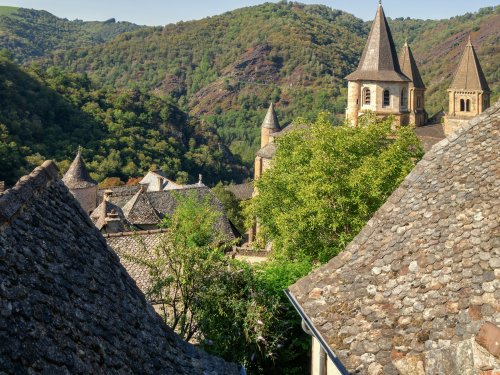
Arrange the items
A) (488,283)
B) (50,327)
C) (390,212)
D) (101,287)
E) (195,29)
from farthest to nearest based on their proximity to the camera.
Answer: (195,29), (390,212), (488,283), (101,287), (50,327)

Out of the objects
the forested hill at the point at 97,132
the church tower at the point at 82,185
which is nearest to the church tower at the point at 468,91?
the church tower at the point at 82,185

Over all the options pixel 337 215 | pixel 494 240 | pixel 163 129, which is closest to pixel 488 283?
pixel 494 240

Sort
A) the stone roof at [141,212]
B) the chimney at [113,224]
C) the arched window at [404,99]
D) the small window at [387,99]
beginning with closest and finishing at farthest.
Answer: the chimney at [113,224], the stone roof at [141,212], the small window at [387,99], the arched window at [404,99]

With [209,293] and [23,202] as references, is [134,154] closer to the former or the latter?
[209,293]

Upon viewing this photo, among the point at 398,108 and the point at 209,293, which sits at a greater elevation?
the point at 398,108

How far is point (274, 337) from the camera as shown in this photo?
1198 centimetres

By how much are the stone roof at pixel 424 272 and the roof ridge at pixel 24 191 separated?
3.20 metres

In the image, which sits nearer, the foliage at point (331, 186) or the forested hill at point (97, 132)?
the foliage at point (331, 186)

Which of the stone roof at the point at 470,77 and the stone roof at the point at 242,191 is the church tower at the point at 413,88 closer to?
the stone roof at the point at 470,77

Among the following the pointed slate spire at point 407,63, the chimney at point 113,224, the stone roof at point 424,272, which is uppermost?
the pointed slate spire at point 407,63

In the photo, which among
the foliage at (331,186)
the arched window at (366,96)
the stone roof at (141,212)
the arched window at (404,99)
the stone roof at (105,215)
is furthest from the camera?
the arched window at (366,96)

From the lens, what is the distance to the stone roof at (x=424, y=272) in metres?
5.23

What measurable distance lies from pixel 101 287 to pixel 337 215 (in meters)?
12.1

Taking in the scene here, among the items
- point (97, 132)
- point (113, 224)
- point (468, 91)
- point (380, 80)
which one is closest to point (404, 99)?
point (380, 80)
